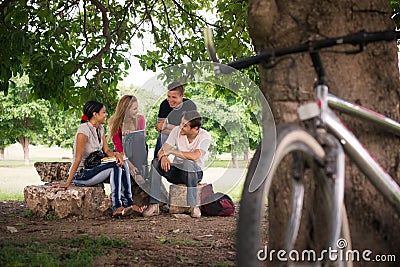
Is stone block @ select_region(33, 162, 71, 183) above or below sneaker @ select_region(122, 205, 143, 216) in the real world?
above

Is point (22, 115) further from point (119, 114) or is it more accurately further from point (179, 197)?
point (179, 197)

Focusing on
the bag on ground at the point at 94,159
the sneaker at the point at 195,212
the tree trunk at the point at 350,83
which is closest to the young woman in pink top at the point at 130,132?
the bag on ground at the point at 94,159

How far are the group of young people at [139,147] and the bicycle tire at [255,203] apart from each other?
455 centimetres

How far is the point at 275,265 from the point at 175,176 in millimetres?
4319

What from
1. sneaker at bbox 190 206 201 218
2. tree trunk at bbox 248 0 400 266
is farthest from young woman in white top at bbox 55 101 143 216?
tree trunk at bbox 248 0 400 266

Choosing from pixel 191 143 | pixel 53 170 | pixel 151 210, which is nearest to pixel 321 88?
pixel 191 143

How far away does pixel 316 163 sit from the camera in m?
2.20

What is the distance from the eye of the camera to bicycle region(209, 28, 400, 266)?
1896 millimetres

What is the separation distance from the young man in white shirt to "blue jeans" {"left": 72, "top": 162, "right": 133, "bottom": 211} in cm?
38

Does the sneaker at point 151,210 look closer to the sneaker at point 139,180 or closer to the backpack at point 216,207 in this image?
the sneaker at point 139,180

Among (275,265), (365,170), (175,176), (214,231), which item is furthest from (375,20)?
(175,176)

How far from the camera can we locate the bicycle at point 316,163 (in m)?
1.90

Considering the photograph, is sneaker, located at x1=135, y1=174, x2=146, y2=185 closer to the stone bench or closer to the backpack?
the stone bench

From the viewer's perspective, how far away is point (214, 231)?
5918 millimetres
